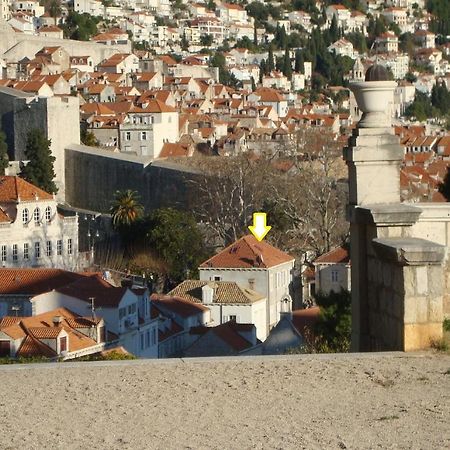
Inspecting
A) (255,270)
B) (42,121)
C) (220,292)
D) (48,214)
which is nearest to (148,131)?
(42,121)

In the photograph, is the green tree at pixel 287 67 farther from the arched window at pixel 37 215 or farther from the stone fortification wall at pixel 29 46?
the arched window at pixel 37 215

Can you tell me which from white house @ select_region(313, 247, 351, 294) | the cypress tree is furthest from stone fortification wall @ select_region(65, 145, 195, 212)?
the cypress tree

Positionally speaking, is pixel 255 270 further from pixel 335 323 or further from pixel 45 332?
pixel 335 323

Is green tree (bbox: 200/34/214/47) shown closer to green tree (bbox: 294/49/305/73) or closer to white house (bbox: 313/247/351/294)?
green tree (bbox: 294/49/305/73)

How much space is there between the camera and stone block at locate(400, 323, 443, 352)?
26.2ft

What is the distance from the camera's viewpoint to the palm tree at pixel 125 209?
1428 inches

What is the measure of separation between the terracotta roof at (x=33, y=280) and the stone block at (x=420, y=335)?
1791 cm

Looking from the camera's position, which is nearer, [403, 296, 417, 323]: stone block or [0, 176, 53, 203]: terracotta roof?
[403, 296, 417, 323]: stone block

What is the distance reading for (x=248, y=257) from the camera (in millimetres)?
29891

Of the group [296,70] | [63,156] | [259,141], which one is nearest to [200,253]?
[63,156]

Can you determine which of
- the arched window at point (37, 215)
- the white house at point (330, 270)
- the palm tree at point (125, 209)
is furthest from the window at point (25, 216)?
the white house at point (330, 270)

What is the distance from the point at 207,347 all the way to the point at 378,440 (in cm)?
1617

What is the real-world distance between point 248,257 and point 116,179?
11.3 meters

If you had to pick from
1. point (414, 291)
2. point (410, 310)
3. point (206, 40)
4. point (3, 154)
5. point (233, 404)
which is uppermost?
point (414, 291)
